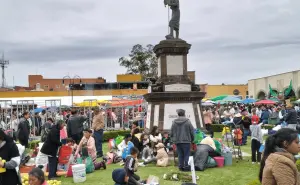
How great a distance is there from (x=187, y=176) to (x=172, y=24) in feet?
26.1

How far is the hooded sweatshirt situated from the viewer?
33.0 feet

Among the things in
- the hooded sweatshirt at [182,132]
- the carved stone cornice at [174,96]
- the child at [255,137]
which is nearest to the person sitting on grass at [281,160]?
the hooded sweatshirt at [182,132]

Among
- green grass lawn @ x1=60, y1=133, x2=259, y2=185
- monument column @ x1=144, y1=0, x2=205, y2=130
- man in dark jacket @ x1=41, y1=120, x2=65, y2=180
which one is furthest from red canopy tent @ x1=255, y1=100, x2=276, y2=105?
man in dark jacket @ x1=41, y1=120, x2=65, y2=180

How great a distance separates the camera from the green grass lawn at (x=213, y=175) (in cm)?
912

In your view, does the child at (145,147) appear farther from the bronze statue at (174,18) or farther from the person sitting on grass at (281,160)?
the person sitting on grass at (281,160)

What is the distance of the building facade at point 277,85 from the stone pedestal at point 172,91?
32894mm

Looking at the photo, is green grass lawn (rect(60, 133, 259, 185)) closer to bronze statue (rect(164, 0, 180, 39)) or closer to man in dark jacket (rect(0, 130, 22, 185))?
man in dark jacket (rect(0, 130, 22, 185))

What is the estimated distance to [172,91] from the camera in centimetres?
1476

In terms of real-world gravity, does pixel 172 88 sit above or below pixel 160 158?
above

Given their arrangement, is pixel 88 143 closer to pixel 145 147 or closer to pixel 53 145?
pixel 53 145

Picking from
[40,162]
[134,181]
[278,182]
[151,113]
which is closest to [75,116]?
[40,162]

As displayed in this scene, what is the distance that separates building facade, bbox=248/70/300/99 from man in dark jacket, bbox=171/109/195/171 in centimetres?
3745

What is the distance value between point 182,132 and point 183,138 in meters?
0.16

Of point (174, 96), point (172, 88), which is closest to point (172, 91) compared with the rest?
point (172, 88)
